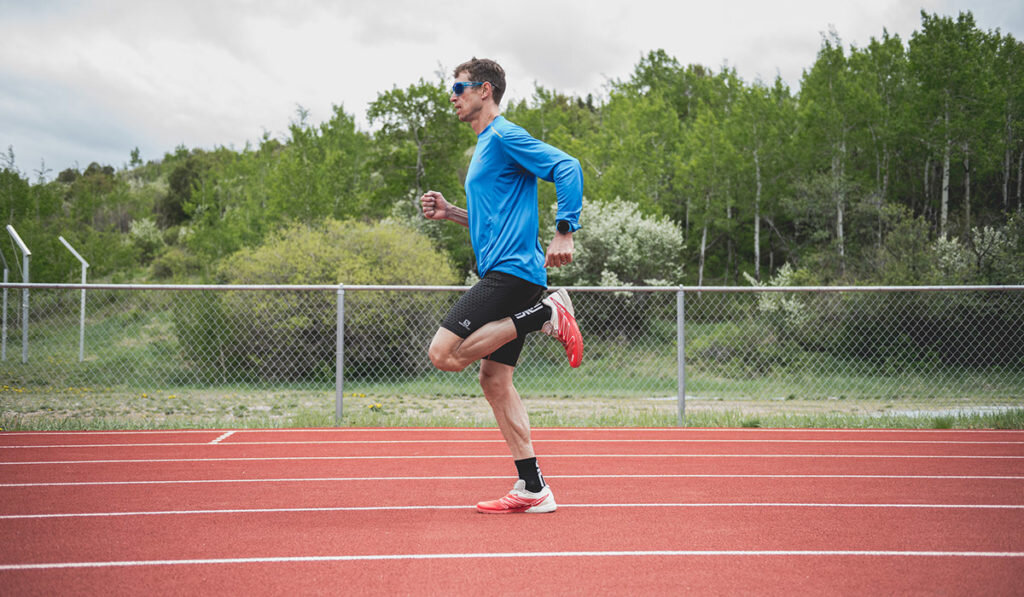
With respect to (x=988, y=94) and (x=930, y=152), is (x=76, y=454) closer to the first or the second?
(x=988, y=94)

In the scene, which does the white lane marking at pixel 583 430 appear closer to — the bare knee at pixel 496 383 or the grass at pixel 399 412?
the grass at pixel 399 412

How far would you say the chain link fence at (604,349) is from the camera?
1323 centimetres

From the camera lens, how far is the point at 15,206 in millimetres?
29812

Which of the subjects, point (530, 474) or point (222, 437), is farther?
point (222, 437)

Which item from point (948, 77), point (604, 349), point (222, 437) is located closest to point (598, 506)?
point (222, 437)

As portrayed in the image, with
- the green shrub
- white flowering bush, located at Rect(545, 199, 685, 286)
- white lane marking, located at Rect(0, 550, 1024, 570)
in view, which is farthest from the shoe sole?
white flowering bush, located at Rect(545, 199, 685, 286)

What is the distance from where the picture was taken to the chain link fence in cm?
1323

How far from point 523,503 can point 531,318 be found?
41.3 inches

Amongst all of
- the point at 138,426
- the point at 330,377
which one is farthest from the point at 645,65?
the point at 138,426

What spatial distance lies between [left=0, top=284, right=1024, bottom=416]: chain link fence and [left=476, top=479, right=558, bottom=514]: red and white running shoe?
8.96m

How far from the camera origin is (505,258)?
12.4ft

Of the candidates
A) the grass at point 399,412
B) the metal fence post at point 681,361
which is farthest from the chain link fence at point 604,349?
the metal fence post at point 681,361

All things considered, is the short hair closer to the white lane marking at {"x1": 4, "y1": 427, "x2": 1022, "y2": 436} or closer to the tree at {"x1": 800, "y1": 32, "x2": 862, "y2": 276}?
the white lane marking at {"x1": 4, "y1": 427, "x2": 1022, "y2": 436}

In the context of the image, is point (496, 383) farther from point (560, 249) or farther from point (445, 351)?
point (560, 249)
